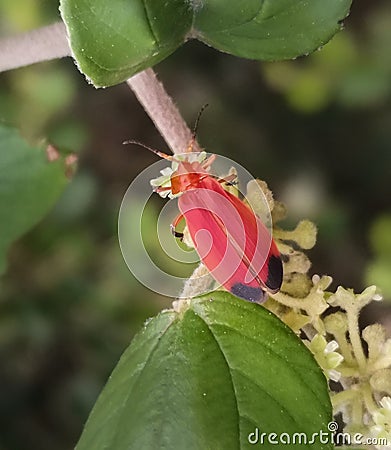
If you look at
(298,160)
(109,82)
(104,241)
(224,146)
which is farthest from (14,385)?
(109,82)

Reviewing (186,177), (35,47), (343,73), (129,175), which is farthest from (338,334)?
(129,175)

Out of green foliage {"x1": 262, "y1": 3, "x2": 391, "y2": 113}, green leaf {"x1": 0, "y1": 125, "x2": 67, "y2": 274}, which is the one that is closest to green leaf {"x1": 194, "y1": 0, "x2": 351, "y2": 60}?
green leaf {"x1": 0, "y1": 125, "x2": 67, "y2": 274}

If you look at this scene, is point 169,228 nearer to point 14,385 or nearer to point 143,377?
point 143,377

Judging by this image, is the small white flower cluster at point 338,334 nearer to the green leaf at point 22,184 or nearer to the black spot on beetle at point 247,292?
the black spot on beetle at point 247,292

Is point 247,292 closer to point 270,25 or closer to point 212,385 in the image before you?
point 212,385

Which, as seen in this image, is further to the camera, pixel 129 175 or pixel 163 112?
pixel 129 175
